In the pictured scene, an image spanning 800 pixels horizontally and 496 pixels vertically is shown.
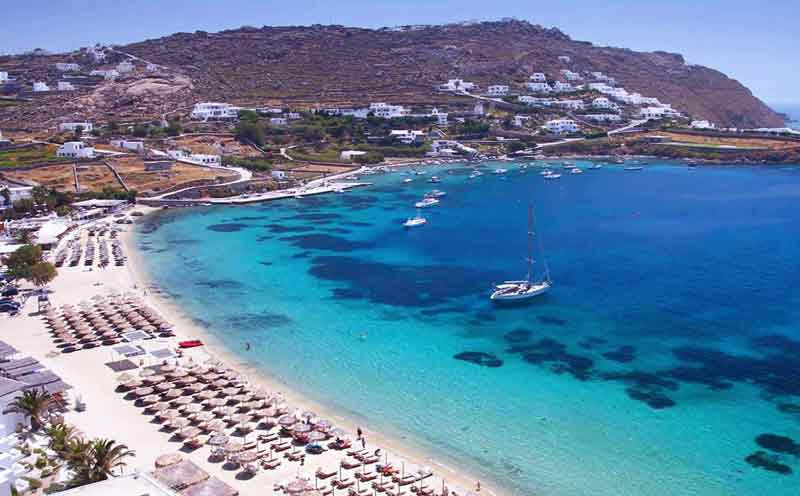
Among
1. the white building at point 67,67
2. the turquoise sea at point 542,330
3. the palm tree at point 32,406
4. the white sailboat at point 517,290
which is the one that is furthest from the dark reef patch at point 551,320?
the white building at point 67,67

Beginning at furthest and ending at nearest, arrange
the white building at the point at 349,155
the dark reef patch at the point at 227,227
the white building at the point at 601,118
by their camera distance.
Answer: the white building at the point at 601,118 → the white building at the point at 349,155 → the dark reef patch at the point at 227,227

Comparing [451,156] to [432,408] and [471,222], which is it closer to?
[471,222]

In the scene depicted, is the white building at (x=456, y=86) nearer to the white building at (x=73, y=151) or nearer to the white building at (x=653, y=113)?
the white building at (x=653, y=113)

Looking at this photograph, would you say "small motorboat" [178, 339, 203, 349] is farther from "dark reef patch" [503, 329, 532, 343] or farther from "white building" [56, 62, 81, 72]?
"white building" [56, 62, 81, 72]

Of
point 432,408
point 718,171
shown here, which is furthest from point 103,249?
point 718,171

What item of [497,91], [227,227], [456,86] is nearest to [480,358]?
[227,227]
